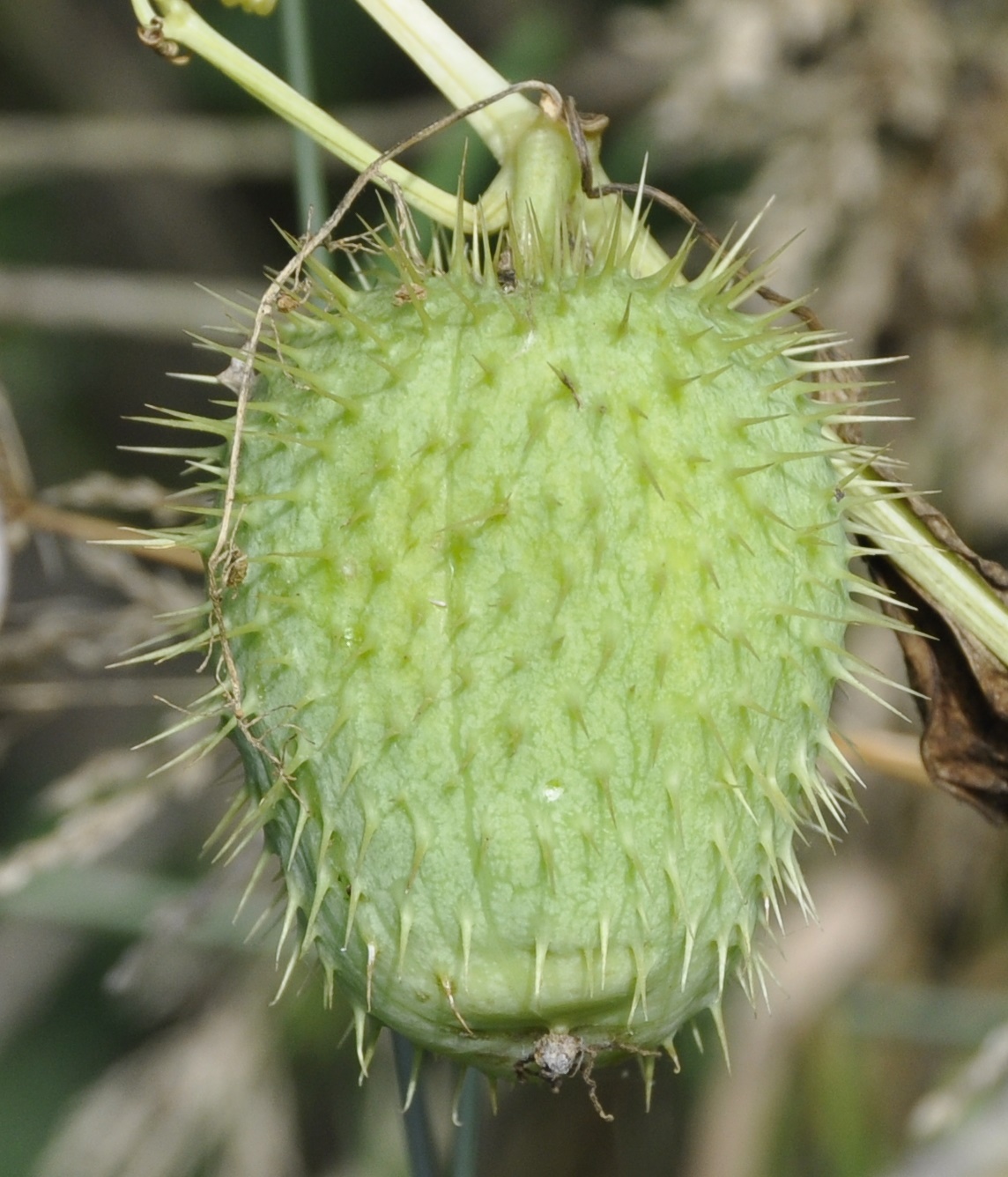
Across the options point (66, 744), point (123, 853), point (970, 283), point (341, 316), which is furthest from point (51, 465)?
point (341, 316)

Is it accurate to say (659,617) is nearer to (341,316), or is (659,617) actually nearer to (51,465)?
(341,316)

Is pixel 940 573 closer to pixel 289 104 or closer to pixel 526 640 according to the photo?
pixel 526 640

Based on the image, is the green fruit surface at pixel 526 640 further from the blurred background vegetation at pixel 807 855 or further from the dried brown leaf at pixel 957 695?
the blurred background vegetation at pixel 807 855

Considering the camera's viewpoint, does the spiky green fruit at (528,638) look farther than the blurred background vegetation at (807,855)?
No

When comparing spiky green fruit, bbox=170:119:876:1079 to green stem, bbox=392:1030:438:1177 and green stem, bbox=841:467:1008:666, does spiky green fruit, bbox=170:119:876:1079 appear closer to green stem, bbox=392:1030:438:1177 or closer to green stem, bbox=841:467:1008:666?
green stem, bbox=841:467:1008:666

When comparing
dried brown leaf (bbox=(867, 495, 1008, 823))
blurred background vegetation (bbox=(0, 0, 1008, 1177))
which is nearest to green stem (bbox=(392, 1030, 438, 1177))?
dried brown leaf (bbox=(867, 495, 1008, 823))

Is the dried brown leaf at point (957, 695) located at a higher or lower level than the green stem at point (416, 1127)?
higher

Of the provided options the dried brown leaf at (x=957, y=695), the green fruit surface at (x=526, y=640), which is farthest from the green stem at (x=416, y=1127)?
the dried brown leaf at (x=957, y=695)

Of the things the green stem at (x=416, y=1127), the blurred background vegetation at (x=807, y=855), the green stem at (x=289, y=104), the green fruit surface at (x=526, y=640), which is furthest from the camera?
the blurred background vegetation at (x=807, y=855)
